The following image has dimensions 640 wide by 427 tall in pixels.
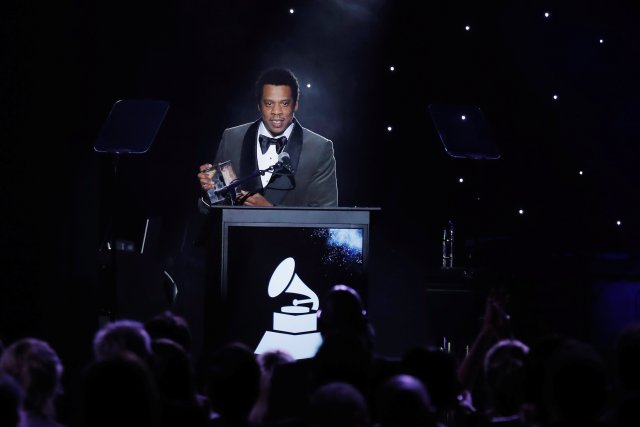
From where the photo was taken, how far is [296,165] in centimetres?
746

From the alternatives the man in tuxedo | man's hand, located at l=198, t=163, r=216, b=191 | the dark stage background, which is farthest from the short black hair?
man's hand, located at l=198, t=163, r=216, b=191

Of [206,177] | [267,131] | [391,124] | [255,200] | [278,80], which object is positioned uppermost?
[278,80]

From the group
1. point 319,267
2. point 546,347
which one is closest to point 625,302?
point 319,267

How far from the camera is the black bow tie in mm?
7422

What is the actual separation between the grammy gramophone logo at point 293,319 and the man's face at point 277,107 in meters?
2.31

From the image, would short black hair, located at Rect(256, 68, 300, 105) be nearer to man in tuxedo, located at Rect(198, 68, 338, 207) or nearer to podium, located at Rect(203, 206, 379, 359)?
man in tuxedo, located at Rect(198, 68, 338, 207)

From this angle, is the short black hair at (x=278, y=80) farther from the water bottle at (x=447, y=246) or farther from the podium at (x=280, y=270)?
the podium at (x=280, y=270)

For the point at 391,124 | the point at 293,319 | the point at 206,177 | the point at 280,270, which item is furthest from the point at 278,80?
the point at 293,319

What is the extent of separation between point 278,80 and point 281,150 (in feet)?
2.06

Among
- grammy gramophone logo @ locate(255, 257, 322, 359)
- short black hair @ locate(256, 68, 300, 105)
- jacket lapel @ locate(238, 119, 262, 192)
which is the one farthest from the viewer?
short black hair @ locate(256, 68, 300, 105)

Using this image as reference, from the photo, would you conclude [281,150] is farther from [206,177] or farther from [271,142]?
[206,177]

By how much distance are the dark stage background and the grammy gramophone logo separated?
1.67 meters

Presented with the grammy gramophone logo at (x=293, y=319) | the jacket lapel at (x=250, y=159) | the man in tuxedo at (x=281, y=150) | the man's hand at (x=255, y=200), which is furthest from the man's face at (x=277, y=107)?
the grammy gramophone logo at (x=293, y=319)

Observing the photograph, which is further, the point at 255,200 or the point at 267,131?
the point at 267,131
